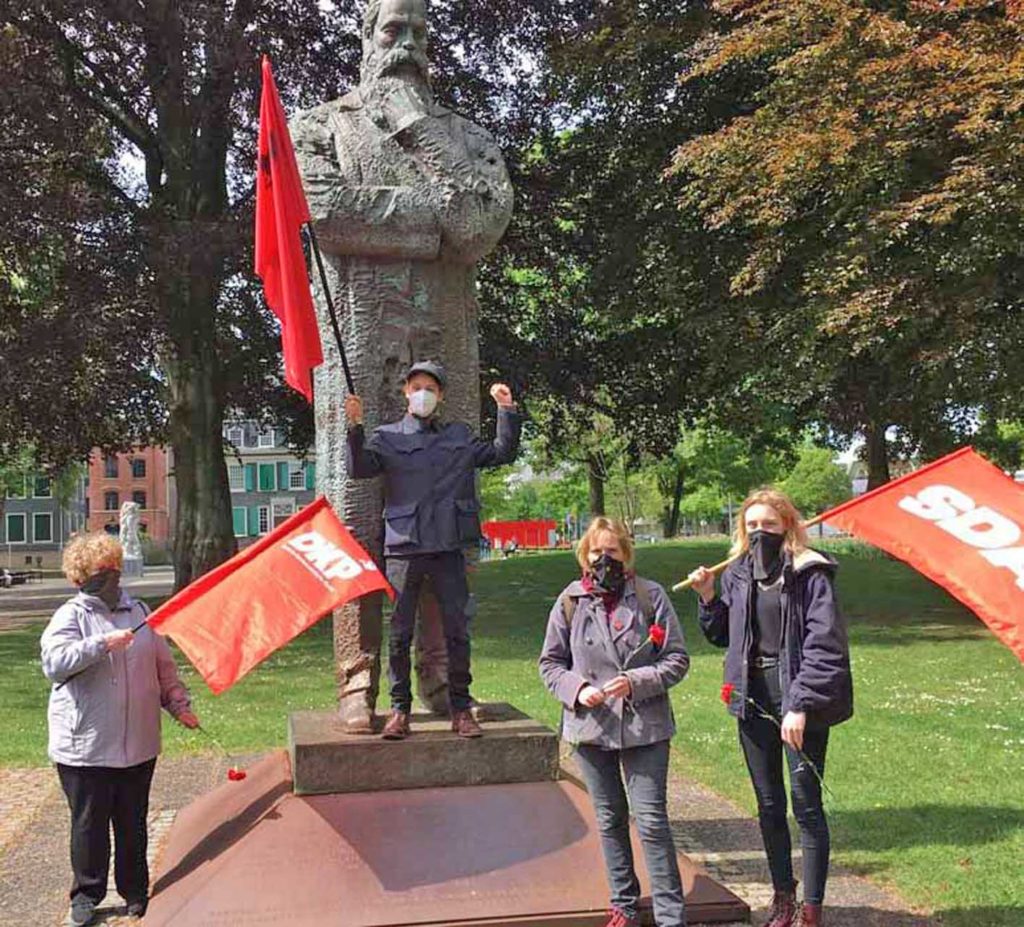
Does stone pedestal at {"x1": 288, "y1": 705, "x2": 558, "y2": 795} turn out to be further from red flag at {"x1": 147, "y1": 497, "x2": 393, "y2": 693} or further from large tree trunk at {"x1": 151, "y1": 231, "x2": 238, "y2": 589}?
large tree trunk at {"x1": 151, "y1": 231, "x2": 238, "y2": 589}

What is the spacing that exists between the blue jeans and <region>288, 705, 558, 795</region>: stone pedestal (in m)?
0.88


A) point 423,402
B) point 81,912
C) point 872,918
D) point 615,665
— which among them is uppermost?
point 423,402

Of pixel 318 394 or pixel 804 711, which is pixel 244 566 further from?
pixel 804 711

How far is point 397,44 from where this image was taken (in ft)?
20.6

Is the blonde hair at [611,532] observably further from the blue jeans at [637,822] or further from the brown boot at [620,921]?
the brown boot at [620,921]

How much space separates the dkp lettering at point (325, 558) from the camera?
16.3 feet

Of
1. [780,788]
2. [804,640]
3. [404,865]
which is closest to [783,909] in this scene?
[780,788]

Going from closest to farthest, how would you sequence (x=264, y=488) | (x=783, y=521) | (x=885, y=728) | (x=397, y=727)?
1. (x=783, y=521)
2. (x=397, y=727)
3. (x=885, y=728)
4. (x=264, y=488)

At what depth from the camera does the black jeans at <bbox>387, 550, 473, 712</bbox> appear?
5355 millimetres

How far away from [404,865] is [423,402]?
2020mm

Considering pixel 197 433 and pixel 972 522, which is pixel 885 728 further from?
pixel 197 433

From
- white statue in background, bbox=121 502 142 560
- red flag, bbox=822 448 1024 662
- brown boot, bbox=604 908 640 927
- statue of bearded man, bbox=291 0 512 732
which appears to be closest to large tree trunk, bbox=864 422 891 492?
statue of bearded man, bbox=291 0 512 732

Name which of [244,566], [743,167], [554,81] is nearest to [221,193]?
[554,81]

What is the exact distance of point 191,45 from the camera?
18.7 meters
